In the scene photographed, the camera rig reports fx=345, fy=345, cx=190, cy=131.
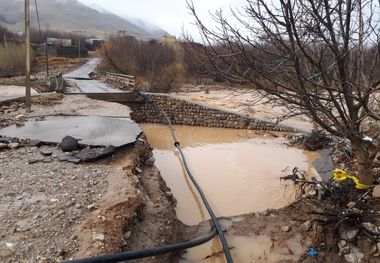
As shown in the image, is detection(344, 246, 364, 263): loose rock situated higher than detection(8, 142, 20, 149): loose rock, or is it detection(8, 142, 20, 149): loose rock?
detection(8, 142, 20, 149): loose rock

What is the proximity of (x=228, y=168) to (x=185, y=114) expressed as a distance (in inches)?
373

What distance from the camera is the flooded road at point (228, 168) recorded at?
8.28m

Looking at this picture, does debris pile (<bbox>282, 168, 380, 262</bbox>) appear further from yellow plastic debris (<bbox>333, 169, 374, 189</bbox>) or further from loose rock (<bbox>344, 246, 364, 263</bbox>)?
yellow plastic debris (<bbox>333, 169, 374, 189</bbox>)

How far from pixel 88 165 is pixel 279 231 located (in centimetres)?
368

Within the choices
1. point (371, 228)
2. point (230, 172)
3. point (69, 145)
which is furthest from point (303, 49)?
point (230, 172)

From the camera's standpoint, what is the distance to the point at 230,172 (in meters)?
11.0

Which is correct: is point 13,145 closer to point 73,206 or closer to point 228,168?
point 73,206

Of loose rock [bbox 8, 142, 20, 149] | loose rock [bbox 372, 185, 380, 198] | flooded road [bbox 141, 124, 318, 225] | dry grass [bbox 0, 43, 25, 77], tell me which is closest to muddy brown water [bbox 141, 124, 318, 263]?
flooded road [bbox 141, 124, 318, 225]

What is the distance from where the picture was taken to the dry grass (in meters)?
29.8

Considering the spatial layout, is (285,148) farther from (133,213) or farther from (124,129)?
(133,213)

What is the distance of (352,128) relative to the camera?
198 inches

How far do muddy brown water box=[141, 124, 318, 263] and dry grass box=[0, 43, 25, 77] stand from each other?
18.1 m

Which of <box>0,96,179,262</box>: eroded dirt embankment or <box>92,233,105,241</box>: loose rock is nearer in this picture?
<box>0,96,179,262</box>: eroded dirt embankment

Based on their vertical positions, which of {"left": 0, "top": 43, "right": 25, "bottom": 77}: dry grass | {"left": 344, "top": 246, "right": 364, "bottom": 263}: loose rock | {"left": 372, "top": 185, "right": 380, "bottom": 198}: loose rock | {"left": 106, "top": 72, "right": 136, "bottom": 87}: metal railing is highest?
{"left": 0, "top": 43, "right": 25, "bottom": 77}: dry grass
